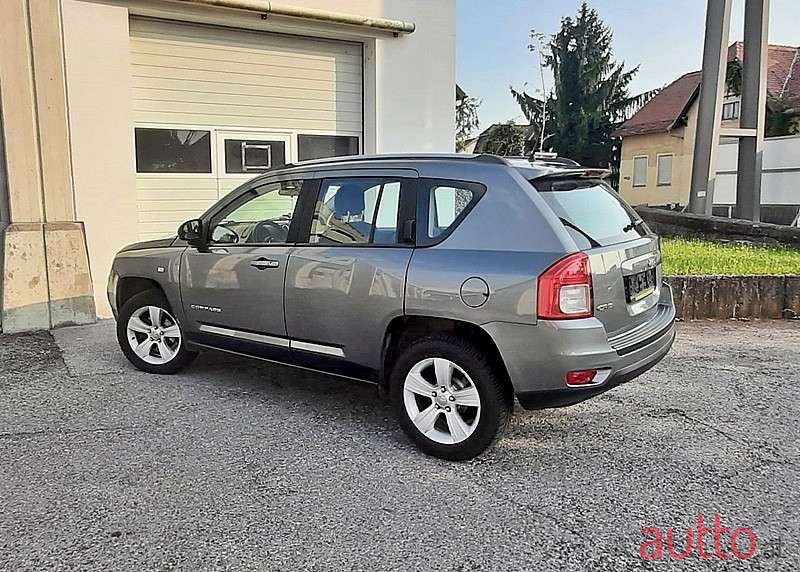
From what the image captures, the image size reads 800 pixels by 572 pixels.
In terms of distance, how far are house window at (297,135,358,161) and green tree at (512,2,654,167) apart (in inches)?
1235

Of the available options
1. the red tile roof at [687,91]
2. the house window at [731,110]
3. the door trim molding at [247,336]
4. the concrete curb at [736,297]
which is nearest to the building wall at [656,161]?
the red tile roof at [687,91]

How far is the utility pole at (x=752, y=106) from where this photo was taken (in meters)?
13.5

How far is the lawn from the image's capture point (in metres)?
8.61

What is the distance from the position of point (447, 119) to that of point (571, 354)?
685 centimetres

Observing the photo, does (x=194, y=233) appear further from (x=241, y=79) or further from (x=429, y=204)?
(x=241, y=79)

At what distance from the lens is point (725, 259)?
9.59 meters

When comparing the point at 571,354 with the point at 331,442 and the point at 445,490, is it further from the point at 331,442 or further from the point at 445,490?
the point at 331,442

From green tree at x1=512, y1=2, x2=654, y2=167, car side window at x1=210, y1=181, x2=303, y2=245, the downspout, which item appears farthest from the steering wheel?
green tree at x1=512, y1=2, x2=654, y2=167

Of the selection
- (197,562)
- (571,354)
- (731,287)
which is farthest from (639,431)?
(731,287)

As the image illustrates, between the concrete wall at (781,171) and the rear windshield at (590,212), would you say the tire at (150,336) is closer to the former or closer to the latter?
the rear windshield at (590,212)

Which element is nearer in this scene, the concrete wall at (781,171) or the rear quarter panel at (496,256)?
the rear quarter panel at (496,256)

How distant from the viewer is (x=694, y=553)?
10.0 ft

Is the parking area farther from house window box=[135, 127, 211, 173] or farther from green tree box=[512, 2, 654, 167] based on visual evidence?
green tree box=[512, 2, 654, 167]

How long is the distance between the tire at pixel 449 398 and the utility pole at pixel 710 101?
11357mm
